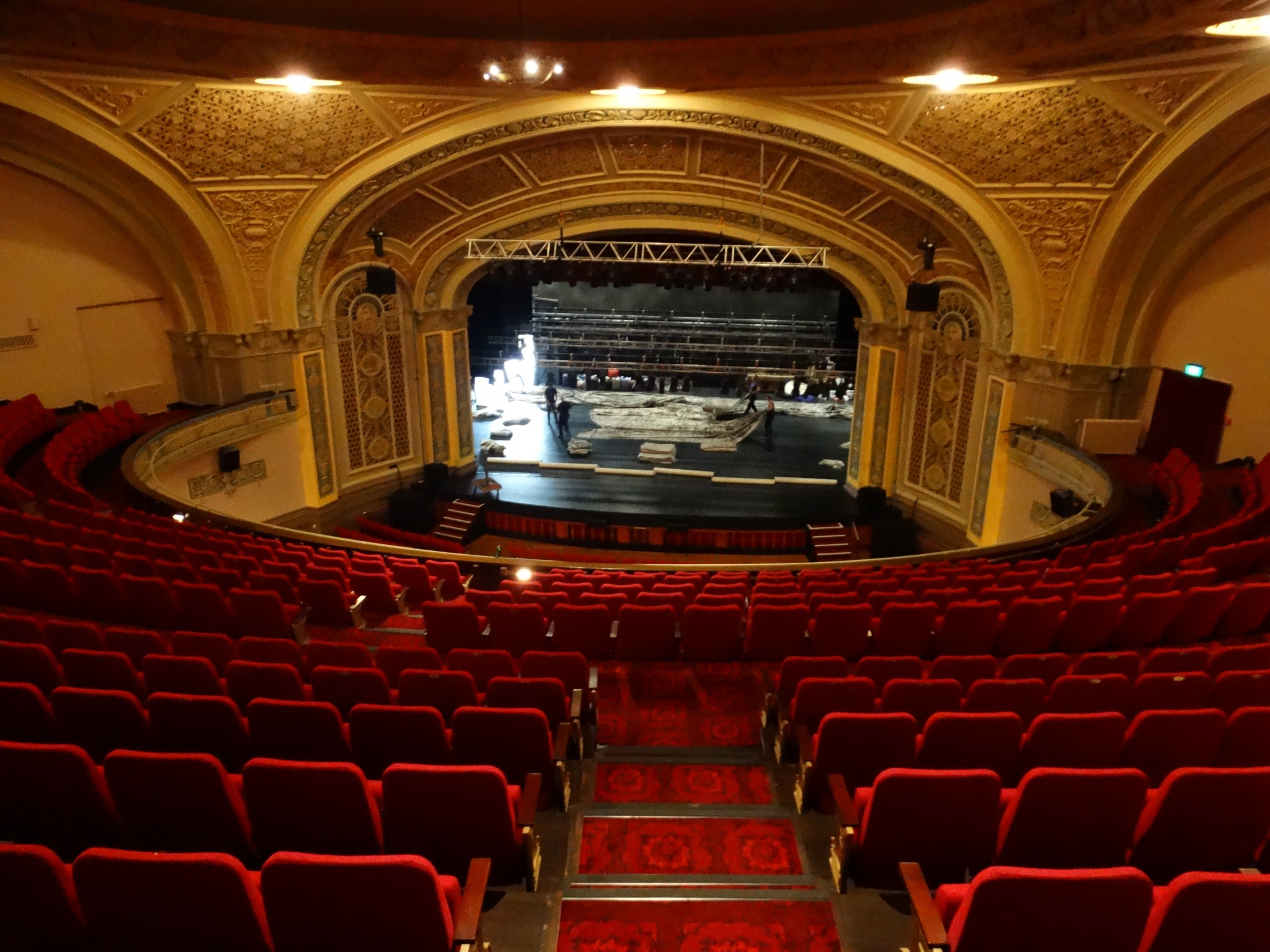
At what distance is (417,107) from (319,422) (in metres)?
5.28

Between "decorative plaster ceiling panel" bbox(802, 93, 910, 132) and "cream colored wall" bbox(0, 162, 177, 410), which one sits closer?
"decorative plaster ceiling panel" bbox(802, 93, 910, 132)

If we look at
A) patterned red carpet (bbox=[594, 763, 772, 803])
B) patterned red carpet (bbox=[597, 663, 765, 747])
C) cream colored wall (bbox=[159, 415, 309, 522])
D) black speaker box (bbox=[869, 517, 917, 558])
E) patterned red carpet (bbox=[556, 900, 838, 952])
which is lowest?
black speaker box (bbox=[869, 517, 917, 558])

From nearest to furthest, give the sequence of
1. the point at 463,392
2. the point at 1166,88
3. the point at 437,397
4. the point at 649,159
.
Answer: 1. the point at 1166,88
2. the point at 649,159
3. the point at 437,397
4. the point at 463,392

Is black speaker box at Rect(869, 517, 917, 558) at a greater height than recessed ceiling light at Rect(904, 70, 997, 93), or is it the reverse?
recessed ceiling light at Rect(904, 70, 997, 93)

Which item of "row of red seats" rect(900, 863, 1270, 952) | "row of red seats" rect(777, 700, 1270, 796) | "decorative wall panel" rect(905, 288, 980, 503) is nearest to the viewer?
"row of red seats" rect(900, 863, 1270, 952)

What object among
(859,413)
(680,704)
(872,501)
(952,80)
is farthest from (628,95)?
(872,501)

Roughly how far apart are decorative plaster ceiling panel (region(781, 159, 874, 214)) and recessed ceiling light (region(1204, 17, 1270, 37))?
18.1 feet

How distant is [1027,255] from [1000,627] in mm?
6646

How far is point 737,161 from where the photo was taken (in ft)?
36.1

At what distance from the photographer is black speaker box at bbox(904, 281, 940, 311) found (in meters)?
10.7

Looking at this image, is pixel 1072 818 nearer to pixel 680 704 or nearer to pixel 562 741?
pixel 562 741

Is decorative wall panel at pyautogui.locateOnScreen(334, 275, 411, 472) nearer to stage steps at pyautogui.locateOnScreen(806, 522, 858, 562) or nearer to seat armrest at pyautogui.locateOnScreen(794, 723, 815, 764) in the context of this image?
stage steps at pyautogui.locateOnScreen(806, 522, 858, 562)

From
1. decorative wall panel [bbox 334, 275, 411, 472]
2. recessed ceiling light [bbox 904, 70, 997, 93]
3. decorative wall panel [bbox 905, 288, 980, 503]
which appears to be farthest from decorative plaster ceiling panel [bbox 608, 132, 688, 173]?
decorative wall panel [bbox 334, 275, 411, 472]

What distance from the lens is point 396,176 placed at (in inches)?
→ 420
